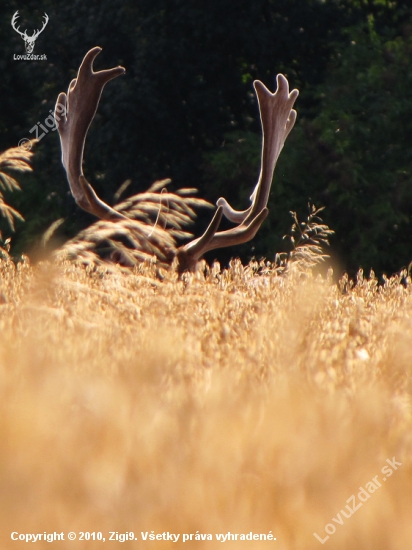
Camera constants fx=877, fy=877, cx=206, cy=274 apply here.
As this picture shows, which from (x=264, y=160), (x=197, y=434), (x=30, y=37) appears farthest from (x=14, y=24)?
(x=197, y=434)

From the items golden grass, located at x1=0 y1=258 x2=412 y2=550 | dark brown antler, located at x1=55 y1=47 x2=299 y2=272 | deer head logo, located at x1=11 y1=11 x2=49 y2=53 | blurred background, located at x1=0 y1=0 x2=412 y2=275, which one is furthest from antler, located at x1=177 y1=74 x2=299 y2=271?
deer head logo, located at x1=11 y1=11 x2=49 y2=53

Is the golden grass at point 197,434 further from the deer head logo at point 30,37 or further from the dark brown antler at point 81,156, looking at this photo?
the deer head logo at point 30,37

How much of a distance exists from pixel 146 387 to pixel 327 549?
428mm

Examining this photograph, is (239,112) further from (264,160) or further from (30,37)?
Result: (264,160)

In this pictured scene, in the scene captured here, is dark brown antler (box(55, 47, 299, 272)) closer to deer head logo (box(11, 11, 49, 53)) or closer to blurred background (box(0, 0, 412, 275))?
blurred background (box(0, 0, 412, 275))

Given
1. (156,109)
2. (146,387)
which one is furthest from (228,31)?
(146,387)

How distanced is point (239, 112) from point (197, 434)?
12296 mm

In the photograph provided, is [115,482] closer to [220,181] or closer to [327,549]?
[327,549]

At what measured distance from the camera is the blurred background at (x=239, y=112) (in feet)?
39.3

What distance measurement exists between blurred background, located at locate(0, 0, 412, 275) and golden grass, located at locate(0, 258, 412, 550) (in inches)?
389

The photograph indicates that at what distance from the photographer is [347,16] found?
1318cm

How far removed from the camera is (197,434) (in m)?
1.22

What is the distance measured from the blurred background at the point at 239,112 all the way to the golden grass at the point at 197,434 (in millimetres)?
9891

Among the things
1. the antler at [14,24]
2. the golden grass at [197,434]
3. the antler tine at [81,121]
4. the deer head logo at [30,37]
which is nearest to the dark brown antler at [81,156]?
the antler tine at [81,121]
